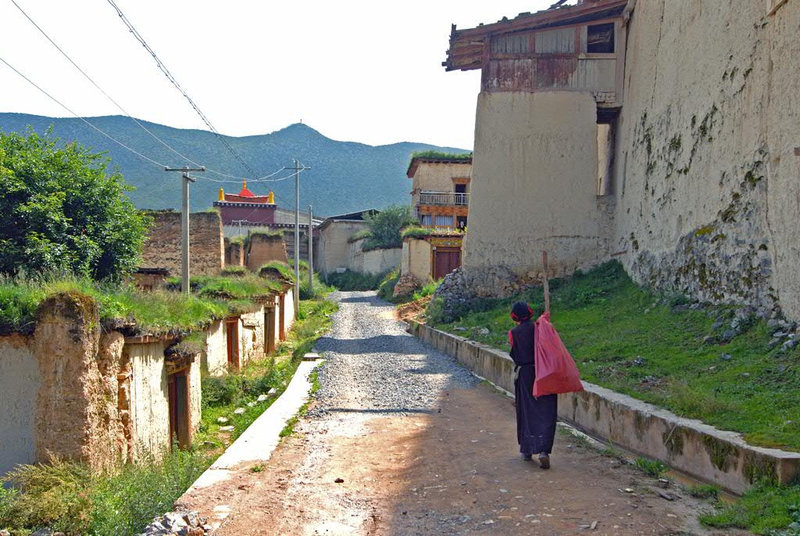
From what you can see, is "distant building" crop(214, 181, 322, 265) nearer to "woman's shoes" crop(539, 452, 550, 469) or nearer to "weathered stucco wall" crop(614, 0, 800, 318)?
"weathered stucco wall" crop(614, 0, 800, 318)

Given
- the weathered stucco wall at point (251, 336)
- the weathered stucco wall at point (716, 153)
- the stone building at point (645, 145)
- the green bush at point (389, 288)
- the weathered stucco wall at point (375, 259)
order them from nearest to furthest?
the weathered stucco wall at point (716, 153) < the stone building at point (645, 145) < the weathered stucco wall at point (251, 336) < the green bush at point (389, 288) < the weathered stucco wall at point (375, 259)

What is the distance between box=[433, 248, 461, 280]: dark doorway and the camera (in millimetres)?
34906

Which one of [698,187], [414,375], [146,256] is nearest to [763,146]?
[698,187]

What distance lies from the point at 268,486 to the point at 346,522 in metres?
1.14

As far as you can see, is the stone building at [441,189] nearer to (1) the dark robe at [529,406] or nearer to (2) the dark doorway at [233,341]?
(2) the dark doorway at [233,341]

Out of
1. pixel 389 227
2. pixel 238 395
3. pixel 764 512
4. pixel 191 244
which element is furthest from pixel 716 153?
pixel 389 227

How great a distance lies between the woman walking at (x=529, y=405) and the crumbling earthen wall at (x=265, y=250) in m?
27.6

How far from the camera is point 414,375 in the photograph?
43.9 feet

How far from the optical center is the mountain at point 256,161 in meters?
105

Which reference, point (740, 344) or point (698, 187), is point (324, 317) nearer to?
point (698, 187)

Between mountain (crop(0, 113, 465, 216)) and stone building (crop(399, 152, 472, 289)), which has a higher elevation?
mountain (crop(0, 113, 465, 216))

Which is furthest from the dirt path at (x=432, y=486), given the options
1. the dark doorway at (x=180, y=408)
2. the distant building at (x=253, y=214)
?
the distant building at (x=253, y=214)

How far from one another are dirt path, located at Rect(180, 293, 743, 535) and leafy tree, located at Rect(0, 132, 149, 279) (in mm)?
8172

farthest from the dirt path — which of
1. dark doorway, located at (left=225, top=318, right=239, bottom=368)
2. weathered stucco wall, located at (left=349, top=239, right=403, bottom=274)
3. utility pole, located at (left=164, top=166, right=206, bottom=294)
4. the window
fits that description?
weathered stucco wall, located at (left=349, top=239, right=403, bottom=274)
